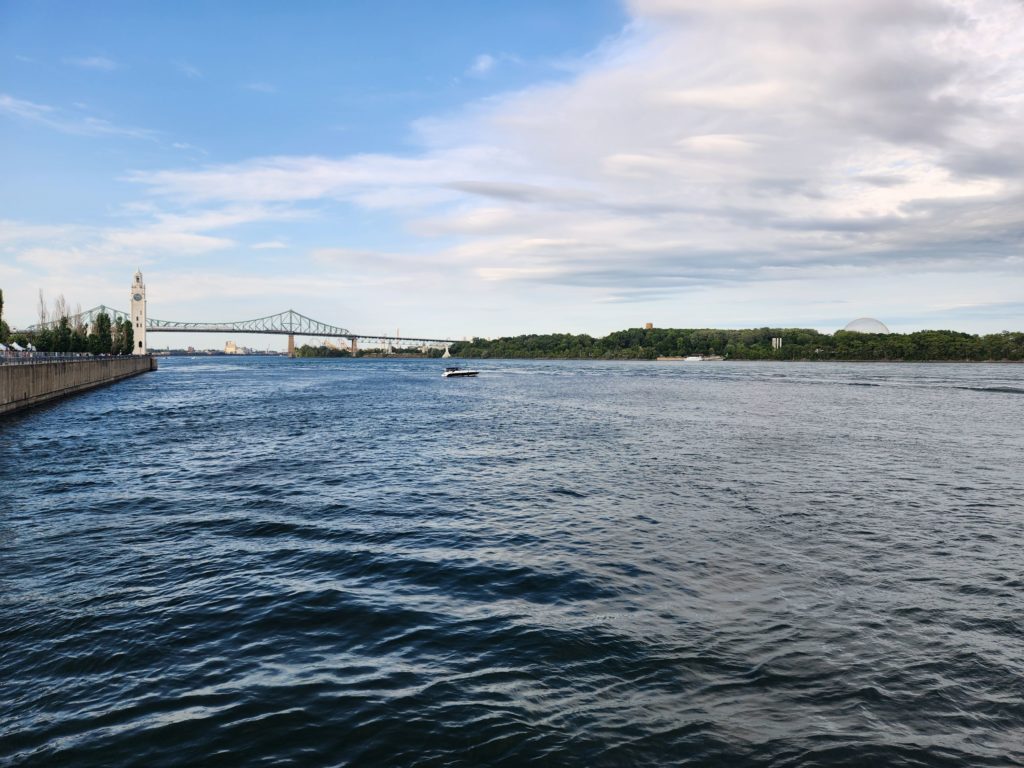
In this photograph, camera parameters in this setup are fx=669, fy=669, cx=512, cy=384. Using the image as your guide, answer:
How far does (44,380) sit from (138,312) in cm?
13313

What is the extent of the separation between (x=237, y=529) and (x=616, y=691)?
11947 mm

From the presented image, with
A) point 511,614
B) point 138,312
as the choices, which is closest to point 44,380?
point 511,614

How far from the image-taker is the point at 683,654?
32.5 feet

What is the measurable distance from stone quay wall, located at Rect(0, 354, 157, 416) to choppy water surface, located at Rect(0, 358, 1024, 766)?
889 inches

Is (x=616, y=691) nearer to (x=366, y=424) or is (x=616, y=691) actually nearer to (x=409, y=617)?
(x=409, y=617)

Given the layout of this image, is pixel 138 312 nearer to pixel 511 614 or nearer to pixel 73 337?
pixel 73 337

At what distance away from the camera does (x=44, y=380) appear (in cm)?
5484

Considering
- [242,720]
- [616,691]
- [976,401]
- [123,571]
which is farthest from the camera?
[976,401]

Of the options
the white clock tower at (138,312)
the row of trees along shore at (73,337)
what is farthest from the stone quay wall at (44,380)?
the white clock tower at (138,312)

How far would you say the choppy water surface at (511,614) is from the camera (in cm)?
782

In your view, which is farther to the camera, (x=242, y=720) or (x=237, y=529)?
(x=237, y=529)

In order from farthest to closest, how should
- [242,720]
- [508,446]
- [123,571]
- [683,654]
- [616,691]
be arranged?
[508,446]
[123,571]
[683,654]
[616,691]
[242,720]

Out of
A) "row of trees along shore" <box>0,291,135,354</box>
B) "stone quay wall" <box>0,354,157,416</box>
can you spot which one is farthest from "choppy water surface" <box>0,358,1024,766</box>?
"row of trees along shore" <box>0,291,135,354</box>

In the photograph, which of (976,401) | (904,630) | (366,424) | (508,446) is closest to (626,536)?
(904,630)
